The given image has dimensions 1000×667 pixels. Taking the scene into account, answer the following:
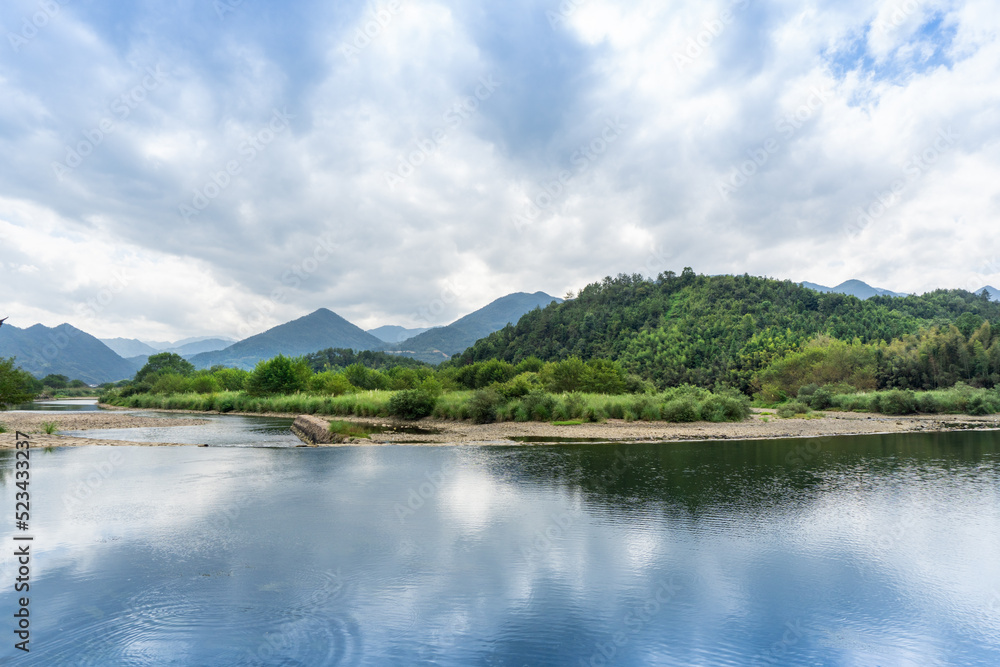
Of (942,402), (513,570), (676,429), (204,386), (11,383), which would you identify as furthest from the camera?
(204,386)

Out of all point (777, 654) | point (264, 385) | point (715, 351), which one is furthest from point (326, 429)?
point (715, 351)

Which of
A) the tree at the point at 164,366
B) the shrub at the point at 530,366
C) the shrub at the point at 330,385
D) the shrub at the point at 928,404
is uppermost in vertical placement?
the tree at the point at 164,366

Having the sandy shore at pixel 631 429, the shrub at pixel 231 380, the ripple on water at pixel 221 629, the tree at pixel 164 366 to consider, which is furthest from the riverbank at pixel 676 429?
the tree at pixel 164 366

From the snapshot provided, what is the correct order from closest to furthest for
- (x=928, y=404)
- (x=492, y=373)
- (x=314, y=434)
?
(x=314, y=434), (x=928, y=404), (x=492, y=373)

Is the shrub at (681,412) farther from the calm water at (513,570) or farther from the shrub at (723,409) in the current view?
the calm water at (513,570)

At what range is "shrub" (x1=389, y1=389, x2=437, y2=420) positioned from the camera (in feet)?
129

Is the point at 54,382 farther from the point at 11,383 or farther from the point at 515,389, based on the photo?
the point at 515,389

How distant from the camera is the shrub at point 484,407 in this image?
36094 millimetres

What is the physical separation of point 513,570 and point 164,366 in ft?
350

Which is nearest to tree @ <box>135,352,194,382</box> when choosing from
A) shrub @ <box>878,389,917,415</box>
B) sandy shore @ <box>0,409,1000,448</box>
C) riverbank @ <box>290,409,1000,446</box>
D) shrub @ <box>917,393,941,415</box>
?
sandy shore @ <box>0,409,1000,448</box>

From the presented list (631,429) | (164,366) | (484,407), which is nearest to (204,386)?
(164,366)

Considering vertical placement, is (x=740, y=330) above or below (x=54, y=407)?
above

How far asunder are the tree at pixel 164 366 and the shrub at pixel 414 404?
65.7m

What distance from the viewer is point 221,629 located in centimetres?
646
